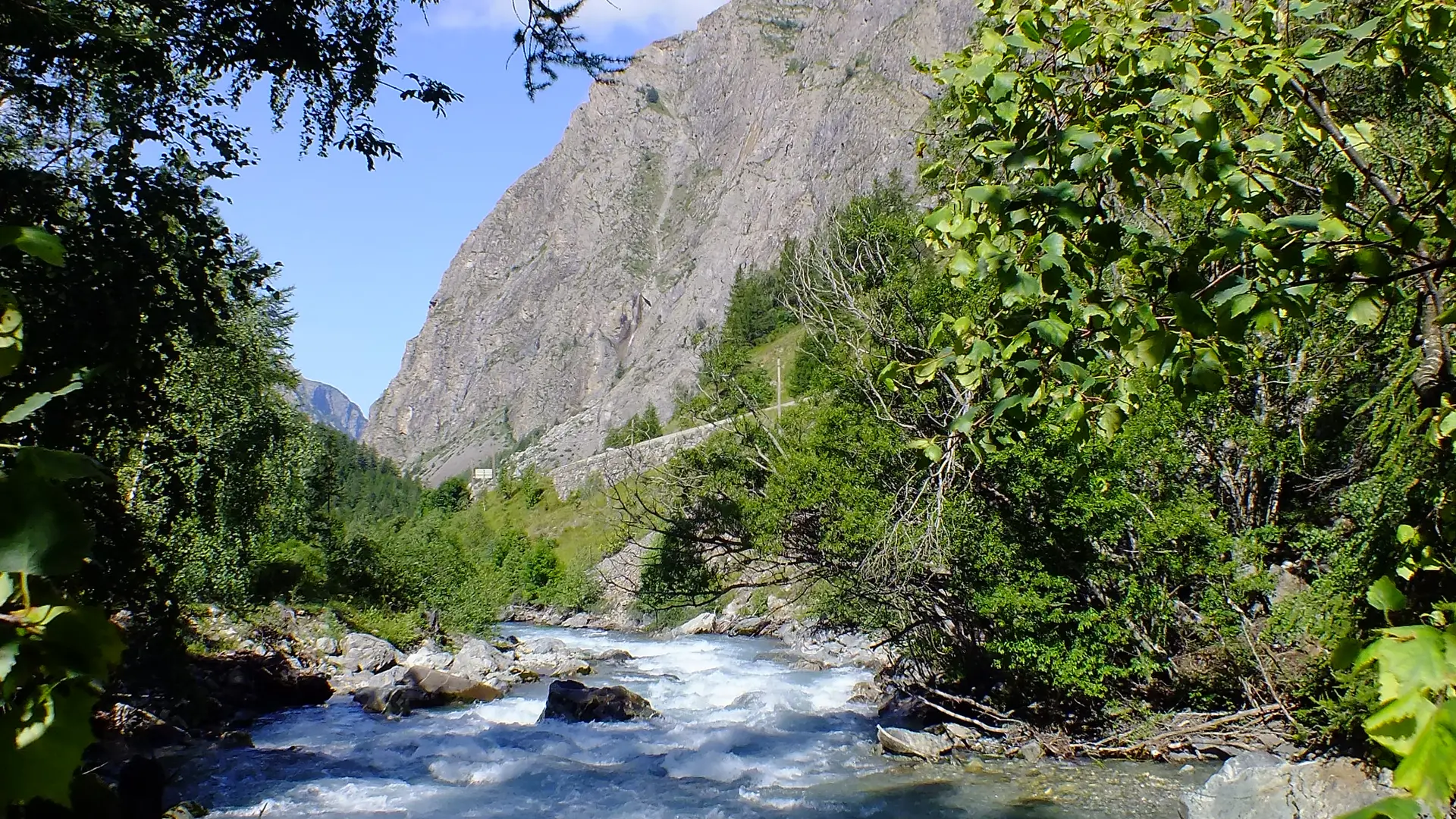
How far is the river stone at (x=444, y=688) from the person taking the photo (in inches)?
776

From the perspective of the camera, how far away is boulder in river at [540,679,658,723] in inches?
691

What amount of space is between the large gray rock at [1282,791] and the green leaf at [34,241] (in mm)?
10195

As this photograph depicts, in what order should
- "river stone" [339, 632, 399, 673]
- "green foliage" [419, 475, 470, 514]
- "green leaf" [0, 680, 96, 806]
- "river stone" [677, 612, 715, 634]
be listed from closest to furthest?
"green leaf" [0, 680, 96, 806] < "river stone" [339, 632, 399, 673] < "river stone" [677, 612, 715, 634] < "green foliage" [419, 475, 470, 514]

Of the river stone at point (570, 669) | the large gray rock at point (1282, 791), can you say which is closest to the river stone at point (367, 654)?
the river stone at point (570, 669)

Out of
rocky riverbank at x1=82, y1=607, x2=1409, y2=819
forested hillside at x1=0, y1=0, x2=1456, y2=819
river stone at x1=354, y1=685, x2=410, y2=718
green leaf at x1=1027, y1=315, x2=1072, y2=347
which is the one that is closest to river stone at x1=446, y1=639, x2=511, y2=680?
rocky riverbank at x1=82, y1=607, x2=1409, y2=819

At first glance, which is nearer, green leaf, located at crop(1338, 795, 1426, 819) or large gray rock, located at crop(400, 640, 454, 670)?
green leaf, located at crop(1338, 795, 1426, 819)

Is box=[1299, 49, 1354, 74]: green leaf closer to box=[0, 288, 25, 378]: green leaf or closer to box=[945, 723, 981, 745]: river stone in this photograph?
box=[0, 288, 25, 378]: green leaf

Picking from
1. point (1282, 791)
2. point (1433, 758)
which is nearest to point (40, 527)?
point (1433, 758)

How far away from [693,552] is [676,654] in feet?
36.5

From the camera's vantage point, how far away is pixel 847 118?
115m

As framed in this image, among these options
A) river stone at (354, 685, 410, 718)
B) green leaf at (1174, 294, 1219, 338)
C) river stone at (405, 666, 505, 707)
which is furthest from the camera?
river stone at (405, 666, 505, 707)

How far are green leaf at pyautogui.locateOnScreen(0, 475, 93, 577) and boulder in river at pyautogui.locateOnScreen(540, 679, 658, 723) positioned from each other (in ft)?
57.2

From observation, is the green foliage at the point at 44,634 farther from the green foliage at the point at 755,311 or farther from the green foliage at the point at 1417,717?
the green foliage at the point at 755,311

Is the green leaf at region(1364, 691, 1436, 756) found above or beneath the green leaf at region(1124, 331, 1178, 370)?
beneath
